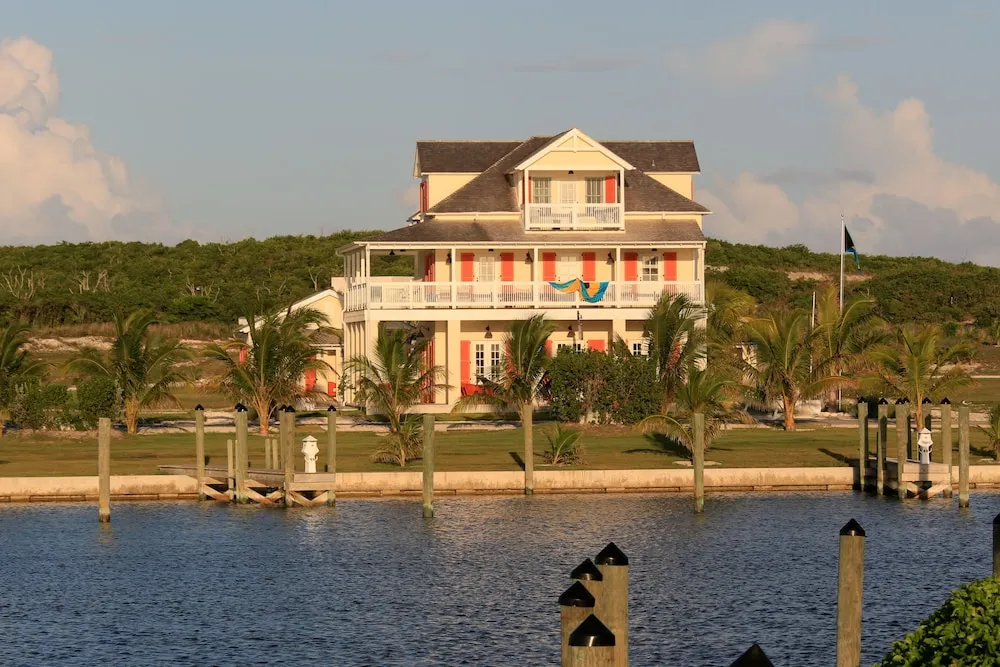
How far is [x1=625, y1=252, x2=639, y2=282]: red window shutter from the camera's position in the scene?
2217 inches

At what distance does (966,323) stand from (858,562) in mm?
86380

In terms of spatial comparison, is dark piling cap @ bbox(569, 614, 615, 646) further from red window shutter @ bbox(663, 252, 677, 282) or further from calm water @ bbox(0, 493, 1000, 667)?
red window shutter @ bbox(663, 252, 677, 282)

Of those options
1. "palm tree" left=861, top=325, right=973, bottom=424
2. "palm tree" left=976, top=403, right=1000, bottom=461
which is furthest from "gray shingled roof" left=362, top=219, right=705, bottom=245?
"palm tree" left=976, top=403, right=1000, bottom=461

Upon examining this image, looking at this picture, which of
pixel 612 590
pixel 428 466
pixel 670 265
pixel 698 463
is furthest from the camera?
pixel 670 265

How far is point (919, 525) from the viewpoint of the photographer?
3300 cm

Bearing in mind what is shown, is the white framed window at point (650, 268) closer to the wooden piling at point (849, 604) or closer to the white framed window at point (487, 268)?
the white framed window at point (487, 268)

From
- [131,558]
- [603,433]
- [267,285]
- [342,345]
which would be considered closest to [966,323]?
[267,285]

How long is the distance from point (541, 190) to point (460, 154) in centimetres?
503

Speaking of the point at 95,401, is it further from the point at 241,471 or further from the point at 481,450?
the point at 481,450

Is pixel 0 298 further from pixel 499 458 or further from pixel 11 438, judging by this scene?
pixel 499 458

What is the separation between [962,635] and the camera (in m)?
11.5

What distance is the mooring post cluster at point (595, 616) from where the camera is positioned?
1149 cm

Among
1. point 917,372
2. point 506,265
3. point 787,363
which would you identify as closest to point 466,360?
point 506,265

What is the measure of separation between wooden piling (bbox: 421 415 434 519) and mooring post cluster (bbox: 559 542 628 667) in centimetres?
1817
